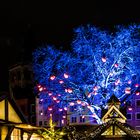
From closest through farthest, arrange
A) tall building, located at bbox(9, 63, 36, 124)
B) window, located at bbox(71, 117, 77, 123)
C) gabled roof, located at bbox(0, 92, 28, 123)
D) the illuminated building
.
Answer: the illuminated building → gabled roof, located at bbox(0, 92, 28, 123) → window, located at bbox(71, 117, 77, 123) → tall building, located at bbox(9, 63, 36, 124)

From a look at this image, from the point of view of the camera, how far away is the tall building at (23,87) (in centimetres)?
5819

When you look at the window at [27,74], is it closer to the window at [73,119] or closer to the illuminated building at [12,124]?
the window at [73,119]

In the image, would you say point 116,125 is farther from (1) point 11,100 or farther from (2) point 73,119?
(2) point 73,119

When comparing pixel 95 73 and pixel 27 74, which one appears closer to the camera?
pixel 95 73

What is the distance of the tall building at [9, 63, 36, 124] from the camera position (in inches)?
2291

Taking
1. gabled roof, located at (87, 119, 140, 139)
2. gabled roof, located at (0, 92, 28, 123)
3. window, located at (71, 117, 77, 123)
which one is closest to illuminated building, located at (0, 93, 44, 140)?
gabled roof, located at (0, 92, 28, 123)

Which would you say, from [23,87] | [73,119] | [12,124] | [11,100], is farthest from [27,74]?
[12,124]

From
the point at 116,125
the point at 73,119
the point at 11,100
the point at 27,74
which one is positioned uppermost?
the point at 27,74

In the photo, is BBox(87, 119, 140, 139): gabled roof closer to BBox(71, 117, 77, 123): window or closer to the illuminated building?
the illuminated building

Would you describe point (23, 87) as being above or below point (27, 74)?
below

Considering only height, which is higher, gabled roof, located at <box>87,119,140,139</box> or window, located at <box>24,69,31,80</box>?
window, located at <box>24,69,31,80</box>

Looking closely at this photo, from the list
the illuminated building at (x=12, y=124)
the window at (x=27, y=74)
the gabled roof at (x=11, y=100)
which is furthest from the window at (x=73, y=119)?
the gabled roof at (x=11, y=100)

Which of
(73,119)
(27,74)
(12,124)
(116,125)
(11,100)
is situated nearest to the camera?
(116,125)

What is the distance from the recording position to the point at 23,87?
203 feet
